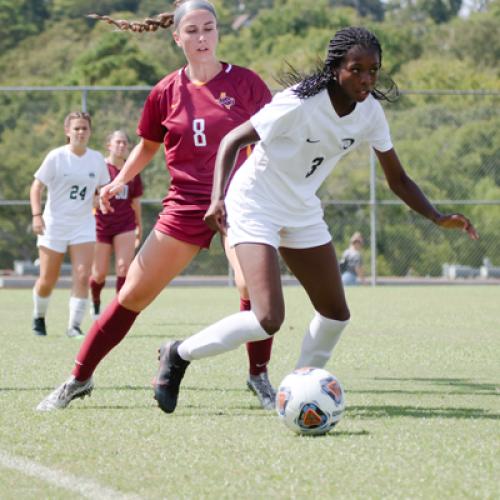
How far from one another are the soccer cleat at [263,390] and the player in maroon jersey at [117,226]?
6.69m

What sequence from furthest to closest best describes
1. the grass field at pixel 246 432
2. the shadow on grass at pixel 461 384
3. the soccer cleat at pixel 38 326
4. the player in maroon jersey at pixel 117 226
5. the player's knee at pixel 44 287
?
the player in maroon jersey at pixel 117 226
the soccer cleat at pixel 38 326
the player's knee at pixel 44 287
the shadow on grass at pixel 461 384
the grass field at pixel 246 432

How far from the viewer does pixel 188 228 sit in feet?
21.9

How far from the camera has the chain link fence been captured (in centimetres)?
2378

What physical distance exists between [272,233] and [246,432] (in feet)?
3.11

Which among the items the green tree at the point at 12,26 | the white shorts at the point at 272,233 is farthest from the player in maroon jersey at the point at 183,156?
the green tree at the point at 12,26

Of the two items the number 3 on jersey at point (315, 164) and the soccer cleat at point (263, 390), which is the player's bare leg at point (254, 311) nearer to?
the number 3 on jersey at point (315, 164)

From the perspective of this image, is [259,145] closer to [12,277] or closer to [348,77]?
[348,77]

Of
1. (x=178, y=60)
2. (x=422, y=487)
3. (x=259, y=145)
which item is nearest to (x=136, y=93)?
(x=259, y=145)

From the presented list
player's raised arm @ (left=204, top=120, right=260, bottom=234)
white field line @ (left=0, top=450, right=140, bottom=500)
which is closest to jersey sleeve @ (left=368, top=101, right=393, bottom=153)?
player's raised arm @ (left=204, top=120, right=260, bottom=234)

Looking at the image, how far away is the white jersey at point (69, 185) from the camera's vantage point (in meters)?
12.0

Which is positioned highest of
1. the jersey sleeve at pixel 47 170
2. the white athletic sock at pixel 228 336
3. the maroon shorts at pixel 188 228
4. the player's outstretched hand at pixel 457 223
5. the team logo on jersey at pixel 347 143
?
the team logo on jersey at pixel 347 143

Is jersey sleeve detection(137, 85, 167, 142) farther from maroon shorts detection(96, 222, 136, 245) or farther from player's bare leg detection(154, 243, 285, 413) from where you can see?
maroon shorts detection(96, 222, 136, 245)

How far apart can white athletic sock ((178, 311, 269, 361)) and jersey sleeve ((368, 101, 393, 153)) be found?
3.46 ft

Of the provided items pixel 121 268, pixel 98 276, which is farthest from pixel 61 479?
pixel 98 276
